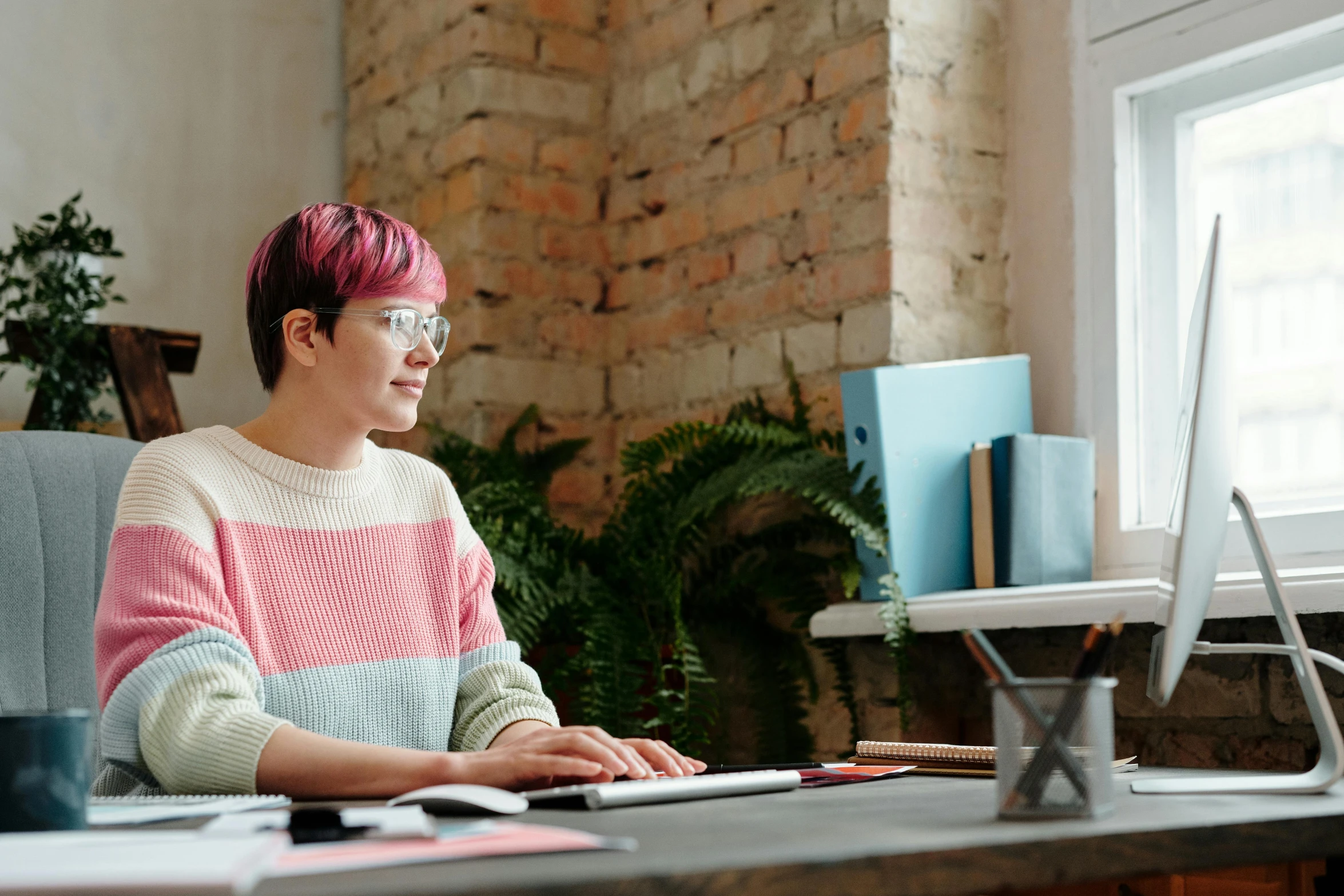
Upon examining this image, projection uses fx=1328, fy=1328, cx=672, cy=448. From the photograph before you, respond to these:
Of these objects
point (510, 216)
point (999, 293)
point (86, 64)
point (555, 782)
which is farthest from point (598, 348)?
point (555, 782)

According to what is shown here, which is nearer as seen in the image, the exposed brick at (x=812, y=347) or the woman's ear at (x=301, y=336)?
the woman's ear at (x=301, y=336)

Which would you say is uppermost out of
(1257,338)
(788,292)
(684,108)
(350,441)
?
(684,108)

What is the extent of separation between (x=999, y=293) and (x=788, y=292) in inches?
15.7

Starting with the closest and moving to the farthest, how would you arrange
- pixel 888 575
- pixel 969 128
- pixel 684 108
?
pixel 888 575, pixel 969 128, pixel 684 108

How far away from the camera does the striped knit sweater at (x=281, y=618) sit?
121 cm

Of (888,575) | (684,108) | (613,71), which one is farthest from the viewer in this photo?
(613,71)

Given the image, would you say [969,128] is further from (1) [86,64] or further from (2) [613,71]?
(1) [86,64]

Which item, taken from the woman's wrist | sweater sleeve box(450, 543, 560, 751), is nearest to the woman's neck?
sweater sleeve box(450, 543, 560, 751)

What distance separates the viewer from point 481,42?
2.98m

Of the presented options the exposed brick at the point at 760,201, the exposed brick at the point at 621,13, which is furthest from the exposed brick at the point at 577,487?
the exposed brick at the point at 621,13

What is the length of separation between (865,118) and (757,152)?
1.02 feet

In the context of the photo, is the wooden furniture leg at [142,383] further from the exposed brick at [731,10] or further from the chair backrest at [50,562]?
the exposed brick at [731,10]

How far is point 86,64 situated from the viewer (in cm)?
308

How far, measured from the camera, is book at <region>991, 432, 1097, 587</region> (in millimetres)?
2170
